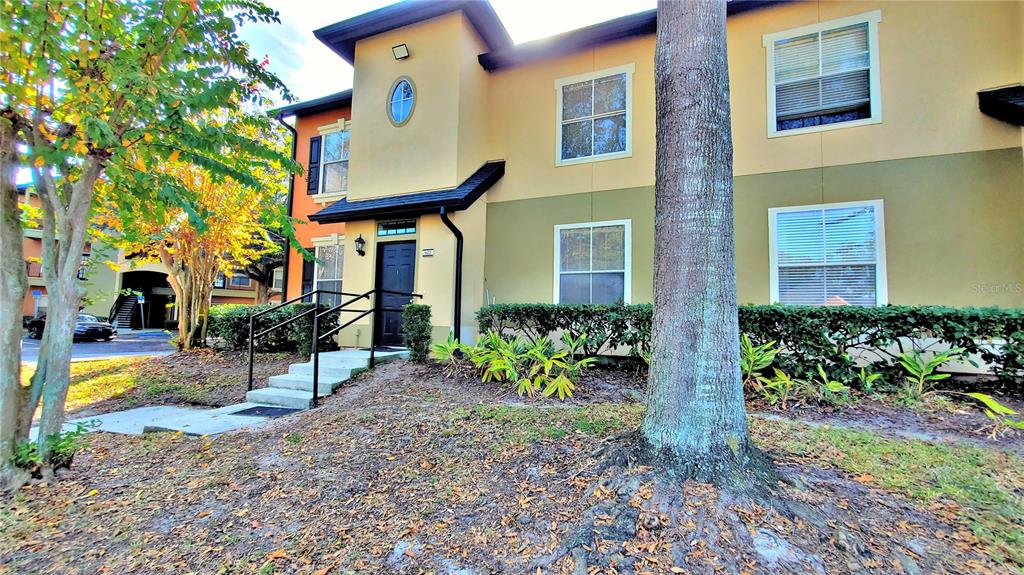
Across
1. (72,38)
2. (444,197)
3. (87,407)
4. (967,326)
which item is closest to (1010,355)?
(967,326)

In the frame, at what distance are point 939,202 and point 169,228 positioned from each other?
1312cm

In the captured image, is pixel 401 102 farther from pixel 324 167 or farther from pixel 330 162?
pixel 324 167

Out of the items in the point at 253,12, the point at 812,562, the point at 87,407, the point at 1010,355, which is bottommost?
the point at 87,407

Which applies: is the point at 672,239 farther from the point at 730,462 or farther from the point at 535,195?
the point at 535,195

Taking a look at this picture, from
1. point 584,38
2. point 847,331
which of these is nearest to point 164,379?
point 584,38

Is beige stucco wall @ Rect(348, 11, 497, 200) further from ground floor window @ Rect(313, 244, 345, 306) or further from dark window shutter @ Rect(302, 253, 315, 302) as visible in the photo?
dark window shutter @ Rect(302, 253, 315, 302)

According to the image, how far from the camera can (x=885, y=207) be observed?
18.7 feet

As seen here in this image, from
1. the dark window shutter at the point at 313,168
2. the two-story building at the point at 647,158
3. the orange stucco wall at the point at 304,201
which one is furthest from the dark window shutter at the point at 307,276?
the dark window shutter at the point at 313,168

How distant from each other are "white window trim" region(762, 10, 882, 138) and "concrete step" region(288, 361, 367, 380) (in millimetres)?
7047

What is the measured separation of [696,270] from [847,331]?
353cm

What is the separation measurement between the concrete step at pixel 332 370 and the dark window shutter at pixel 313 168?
218 inches

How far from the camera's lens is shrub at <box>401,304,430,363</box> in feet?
21.7

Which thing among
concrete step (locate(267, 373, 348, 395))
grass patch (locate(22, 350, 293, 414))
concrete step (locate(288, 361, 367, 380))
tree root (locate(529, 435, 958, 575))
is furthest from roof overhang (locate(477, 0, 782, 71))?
grass patch (locate(22, 350, 293, 414))

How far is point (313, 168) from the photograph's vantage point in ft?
34.7
